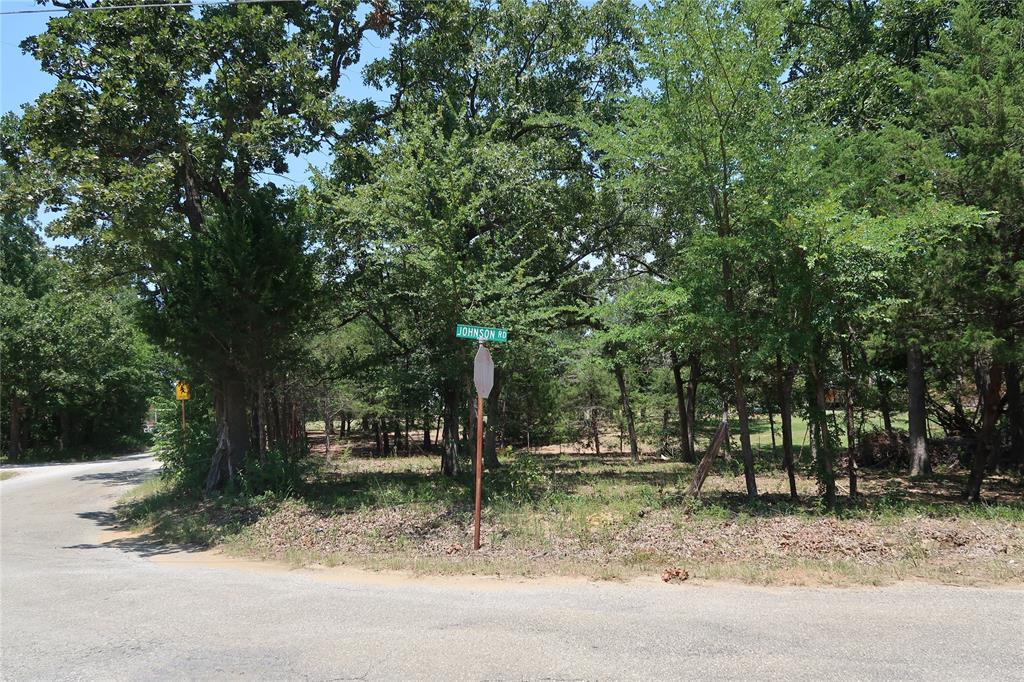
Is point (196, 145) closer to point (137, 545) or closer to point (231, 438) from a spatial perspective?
point (231, 438)

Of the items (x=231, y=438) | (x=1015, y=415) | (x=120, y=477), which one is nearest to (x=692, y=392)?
(x=1015, y=415)

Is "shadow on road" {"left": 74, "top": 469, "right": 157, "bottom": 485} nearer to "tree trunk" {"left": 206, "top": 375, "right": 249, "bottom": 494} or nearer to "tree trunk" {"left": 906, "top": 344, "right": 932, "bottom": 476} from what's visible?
Answer: "tree trunk" {"left": 206, "top": 375, "right": 249, "bottom": 494}

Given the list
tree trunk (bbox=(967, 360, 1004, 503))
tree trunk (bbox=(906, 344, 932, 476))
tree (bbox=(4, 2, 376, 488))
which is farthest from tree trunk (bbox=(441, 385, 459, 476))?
tree trunk (bbox=(906, 344, 932, 476))

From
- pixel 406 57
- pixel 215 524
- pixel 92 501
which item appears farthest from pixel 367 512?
pixel 406 57

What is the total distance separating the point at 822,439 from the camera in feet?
36.9

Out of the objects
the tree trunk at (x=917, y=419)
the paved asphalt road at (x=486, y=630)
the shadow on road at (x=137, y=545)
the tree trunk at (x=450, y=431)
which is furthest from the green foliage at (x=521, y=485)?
the tree trunk at (x=917, y=419)

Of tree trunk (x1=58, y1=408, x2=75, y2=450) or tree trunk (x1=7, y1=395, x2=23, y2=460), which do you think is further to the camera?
tree trunk (x1=58, y1=408, x2=75, y2=450)

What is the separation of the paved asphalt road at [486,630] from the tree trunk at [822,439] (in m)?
4.18

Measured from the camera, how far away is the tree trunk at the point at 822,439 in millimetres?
10867

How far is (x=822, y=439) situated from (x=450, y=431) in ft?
28.5

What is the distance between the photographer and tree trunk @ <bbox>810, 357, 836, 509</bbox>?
10867 millimetres

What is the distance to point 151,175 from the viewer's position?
11938 mm

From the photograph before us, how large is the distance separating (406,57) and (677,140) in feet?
31.0

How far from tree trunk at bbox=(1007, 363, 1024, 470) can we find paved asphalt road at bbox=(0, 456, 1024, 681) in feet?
32.9
